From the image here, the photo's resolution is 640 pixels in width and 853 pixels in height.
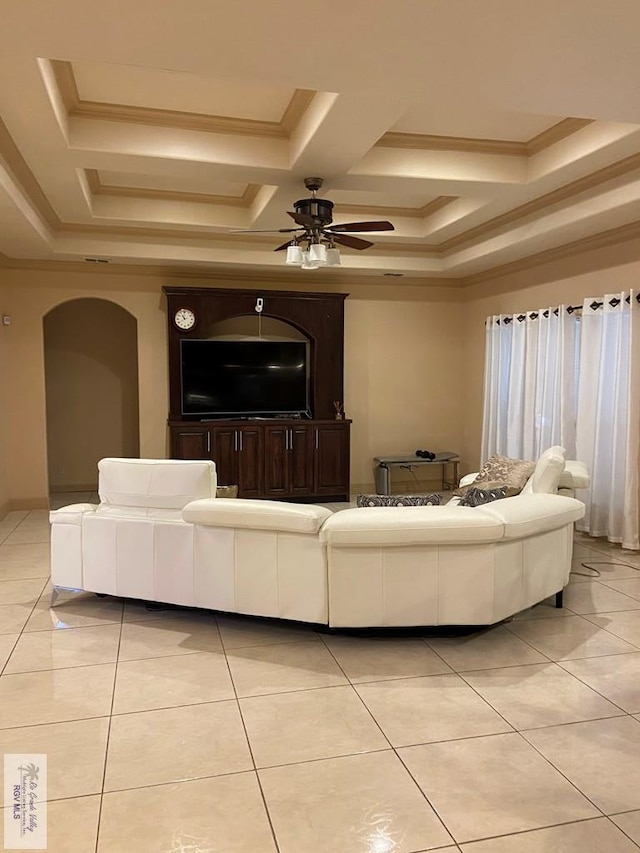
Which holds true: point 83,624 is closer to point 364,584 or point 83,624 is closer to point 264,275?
point 364,584

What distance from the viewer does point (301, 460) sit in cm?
759

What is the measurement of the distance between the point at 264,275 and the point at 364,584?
5.16 metres

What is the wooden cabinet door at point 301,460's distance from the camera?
755 cm

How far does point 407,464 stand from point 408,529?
14.8ft

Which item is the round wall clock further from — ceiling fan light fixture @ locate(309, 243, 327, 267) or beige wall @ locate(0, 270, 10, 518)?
ceiling fan light fixture @ locate(309, 243, 327, 267)

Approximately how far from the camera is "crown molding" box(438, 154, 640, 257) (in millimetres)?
4609

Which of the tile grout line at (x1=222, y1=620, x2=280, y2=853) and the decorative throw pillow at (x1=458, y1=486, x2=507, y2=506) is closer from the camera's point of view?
the tile grout line at (x1=222, y1=620, x2=280, y2=853)

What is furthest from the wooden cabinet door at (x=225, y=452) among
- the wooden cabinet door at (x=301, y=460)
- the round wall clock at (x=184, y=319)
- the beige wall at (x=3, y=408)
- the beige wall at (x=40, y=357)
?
the beige wall at (x=3, y=408)

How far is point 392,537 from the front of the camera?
3387 mm

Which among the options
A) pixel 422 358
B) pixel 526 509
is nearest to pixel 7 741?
pixel 526 509

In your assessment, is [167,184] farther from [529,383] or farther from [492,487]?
[529,383]

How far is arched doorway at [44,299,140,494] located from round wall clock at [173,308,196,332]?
55.2 inches

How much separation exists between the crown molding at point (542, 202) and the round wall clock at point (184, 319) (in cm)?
298

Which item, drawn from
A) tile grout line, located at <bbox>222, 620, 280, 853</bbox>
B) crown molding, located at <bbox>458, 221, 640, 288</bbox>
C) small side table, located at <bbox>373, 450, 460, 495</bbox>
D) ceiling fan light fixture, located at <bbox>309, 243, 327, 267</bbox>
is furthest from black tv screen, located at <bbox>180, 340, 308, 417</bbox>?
tile grout line, located at <bbox>222, 620, 280, 853</bbox>
